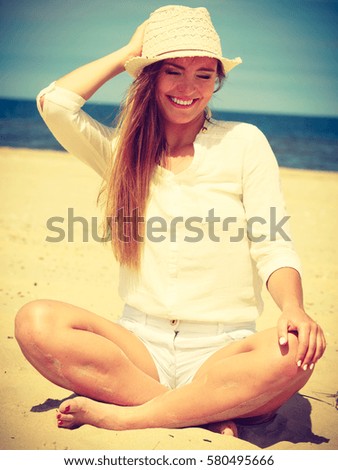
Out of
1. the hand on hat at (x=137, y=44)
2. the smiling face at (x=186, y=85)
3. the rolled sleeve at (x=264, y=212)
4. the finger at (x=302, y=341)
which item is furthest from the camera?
the hand on hat at (x=137, y=44)

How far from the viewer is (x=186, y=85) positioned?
7.70 feet

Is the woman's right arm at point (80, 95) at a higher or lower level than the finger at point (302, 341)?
higher

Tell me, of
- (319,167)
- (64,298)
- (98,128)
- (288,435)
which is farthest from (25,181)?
(319,167)

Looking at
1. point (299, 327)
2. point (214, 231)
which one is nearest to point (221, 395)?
point (299, 327)

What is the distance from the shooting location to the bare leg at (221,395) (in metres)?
2.04

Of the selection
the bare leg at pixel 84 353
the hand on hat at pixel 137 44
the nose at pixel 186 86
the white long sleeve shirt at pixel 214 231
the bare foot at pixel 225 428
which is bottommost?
the bare foot at pixel 225 428

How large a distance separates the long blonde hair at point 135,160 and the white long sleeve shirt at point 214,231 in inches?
2.3

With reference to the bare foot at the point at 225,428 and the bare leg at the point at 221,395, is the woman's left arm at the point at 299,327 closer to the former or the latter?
the bare leg at the point at 221,395

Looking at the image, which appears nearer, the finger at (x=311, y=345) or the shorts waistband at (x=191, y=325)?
the finger at (x=311, y=345)

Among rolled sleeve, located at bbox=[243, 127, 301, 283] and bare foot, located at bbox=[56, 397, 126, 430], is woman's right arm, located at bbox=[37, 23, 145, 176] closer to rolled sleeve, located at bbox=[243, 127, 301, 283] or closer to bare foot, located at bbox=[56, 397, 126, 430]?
rolled sleeve, located at bbox=[243, 127, 301, 283]

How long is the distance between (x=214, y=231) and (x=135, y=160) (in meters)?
0.44

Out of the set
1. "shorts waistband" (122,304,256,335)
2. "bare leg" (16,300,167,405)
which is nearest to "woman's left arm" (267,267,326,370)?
"shorts waistband" (122,304,256,335)

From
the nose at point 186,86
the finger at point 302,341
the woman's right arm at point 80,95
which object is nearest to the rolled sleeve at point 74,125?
the woman's right arm at point 80,95

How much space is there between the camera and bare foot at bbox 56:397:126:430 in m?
2.16
